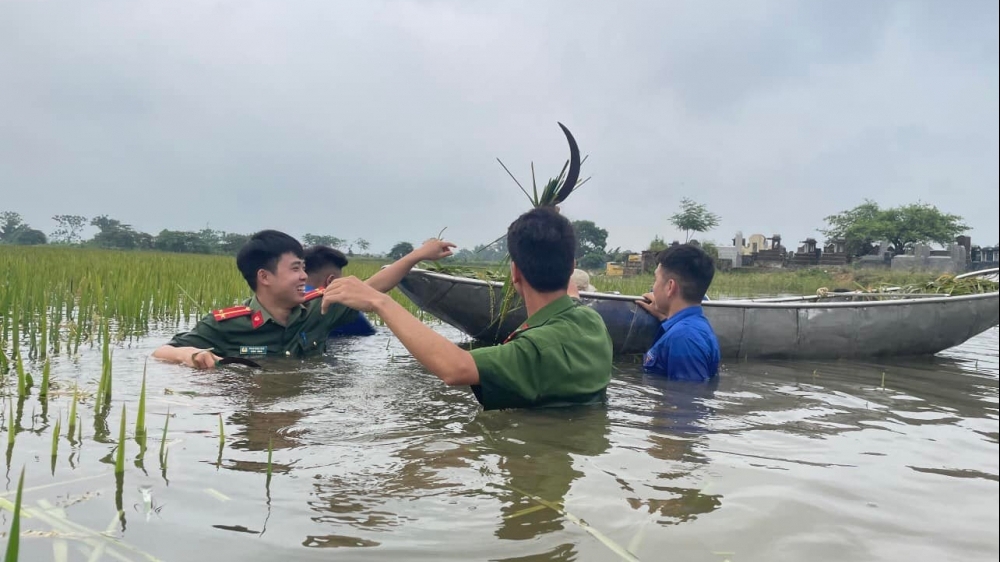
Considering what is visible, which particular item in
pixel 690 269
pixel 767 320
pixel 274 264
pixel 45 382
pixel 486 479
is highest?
pixel 690 269

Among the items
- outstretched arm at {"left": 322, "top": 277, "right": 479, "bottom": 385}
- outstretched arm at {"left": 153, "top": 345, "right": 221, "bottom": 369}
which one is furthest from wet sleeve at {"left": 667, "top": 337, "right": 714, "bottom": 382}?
outstretched arm at {"left": 153, "top": 345, "right": 221, "bottom": 369}

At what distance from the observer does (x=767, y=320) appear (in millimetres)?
5645

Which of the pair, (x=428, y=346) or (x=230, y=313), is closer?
(x=428, y=346)

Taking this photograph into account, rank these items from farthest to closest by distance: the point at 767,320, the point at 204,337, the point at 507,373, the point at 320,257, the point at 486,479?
1. the point at 767,320
2. the point at 320,257
3. the point at 204,337
4. the point at 507,373
5. the point at 486,479

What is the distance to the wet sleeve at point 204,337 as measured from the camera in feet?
13.7

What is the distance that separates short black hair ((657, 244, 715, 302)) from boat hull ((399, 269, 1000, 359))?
0.96 meters

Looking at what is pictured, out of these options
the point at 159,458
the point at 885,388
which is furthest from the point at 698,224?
the point at 159,458

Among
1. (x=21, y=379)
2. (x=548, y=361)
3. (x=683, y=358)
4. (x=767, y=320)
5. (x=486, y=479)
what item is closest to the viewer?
(x=486, y=479)

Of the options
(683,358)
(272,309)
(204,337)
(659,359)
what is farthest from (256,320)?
(683,358)

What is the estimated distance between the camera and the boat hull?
534 cm

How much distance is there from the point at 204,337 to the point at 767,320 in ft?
13.6

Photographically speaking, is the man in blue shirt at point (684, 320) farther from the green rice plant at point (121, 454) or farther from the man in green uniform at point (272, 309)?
the green rice plant at point (121, 454)

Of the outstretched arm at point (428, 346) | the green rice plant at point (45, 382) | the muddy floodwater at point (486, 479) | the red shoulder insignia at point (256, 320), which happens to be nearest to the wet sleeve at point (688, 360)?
the muddy floodwater at point (486, 479)

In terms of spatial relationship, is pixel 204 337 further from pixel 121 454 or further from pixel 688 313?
pixel 688 313
